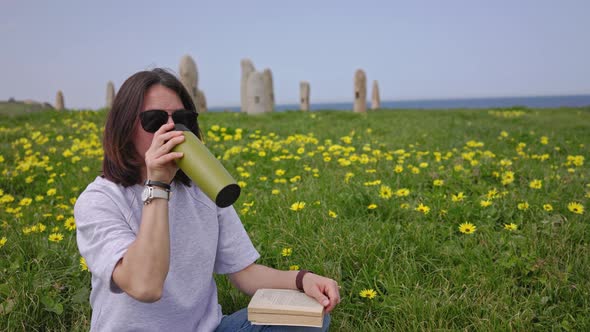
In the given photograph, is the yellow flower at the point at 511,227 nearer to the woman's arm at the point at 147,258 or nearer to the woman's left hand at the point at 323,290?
the woman's left hand at the point at 323,290

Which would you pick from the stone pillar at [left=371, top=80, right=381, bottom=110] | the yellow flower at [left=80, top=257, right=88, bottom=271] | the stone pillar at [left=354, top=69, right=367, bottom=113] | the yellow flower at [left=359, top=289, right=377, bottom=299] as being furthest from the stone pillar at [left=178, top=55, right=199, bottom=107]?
the yellow flower at [left=359, top=289, right=377, bottom=299]

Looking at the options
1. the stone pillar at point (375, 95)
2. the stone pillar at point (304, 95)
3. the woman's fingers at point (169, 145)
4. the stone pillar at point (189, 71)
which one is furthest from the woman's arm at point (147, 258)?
the stone pillar at point (375, 95)

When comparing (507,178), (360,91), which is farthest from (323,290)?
(360,91)

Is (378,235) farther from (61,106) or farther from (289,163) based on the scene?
(61,106)

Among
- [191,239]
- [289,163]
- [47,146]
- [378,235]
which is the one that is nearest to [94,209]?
[191,239]

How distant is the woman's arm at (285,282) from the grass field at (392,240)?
0.41m

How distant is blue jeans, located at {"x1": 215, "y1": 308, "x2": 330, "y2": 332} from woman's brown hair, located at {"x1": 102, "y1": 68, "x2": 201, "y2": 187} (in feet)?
2.31

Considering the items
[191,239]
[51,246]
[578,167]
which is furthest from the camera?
[578,167]

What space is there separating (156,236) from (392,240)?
1.72 metres

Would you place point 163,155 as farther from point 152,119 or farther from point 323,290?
point 323,290

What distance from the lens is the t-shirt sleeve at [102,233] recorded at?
1.40m

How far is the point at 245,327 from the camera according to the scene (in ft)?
6.03

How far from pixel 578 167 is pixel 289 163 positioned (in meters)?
3.01

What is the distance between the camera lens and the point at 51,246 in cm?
280
